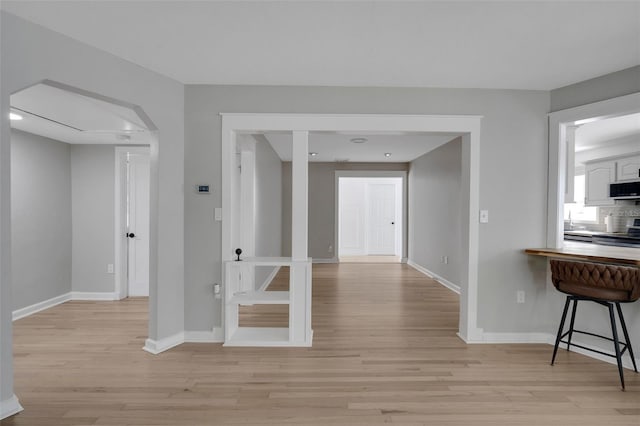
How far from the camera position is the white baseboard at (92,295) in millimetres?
4586

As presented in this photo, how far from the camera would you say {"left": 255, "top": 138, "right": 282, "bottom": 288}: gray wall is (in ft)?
15.6

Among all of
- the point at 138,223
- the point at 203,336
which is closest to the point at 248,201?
the point at 138,223

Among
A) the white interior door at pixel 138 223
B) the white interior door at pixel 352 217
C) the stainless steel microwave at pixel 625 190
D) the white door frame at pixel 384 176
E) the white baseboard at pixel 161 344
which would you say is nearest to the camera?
the white baseboard at pixel 161 344

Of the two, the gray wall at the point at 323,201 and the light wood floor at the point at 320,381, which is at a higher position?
the gray wall at the point at 323,201

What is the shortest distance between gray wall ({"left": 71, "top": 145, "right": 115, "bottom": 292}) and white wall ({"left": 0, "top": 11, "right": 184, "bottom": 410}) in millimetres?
2297

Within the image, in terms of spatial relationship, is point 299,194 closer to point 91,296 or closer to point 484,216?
point 484,216

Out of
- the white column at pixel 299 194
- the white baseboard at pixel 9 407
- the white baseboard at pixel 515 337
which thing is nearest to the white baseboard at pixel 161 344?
the white baseboard at pixel 9 407

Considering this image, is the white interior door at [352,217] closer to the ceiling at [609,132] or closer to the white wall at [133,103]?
the ceiling at [609,132]

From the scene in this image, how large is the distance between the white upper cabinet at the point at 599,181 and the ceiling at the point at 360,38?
374 cm

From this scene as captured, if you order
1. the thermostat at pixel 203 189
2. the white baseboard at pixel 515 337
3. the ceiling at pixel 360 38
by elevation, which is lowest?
the white baseboard at pixel 515 337

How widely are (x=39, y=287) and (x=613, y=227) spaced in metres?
8.99

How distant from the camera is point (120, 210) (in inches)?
183

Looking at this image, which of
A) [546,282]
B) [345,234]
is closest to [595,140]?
[546,282]

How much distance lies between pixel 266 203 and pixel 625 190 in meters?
5.91
